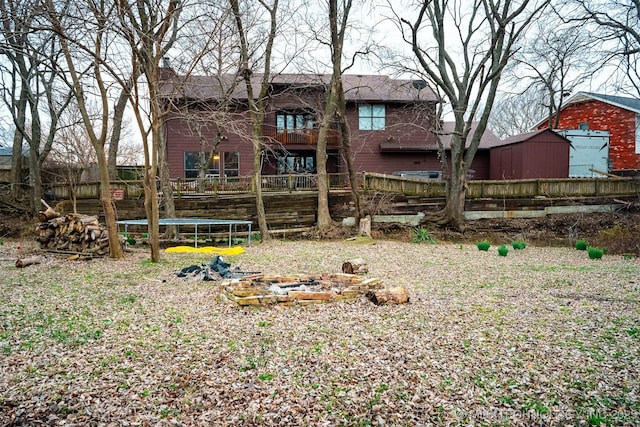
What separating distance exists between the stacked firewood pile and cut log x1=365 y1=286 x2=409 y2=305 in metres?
6.67

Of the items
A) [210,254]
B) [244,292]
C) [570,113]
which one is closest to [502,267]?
[244,292]

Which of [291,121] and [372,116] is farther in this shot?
[291,121]

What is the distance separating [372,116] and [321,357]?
61.5 feet

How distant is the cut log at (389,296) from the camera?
5223 mm

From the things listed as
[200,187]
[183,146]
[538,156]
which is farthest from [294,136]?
[538,156]

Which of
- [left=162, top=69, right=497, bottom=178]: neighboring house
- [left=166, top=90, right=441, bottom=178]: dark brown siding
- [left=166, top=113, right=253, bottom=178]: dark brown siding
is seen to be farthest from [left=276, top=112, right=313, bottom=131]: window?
[left=166, top=113, right=253, bottom=178]: dark brown siding

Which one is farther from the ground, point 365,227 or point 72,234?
point 72,234

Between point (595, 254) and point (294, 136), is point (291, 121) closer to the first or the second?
point (294, 136)

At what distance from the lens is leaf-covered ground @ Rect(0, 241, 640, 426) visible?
2.77 metres

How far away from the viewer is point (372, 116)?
69.1ft

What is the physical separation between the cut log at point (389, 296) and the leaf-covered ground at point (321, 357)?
19 cm

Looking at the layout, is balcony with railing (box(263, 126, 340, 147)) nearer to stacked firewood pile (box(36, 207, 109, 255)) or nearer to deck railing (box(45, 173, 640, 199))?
deck railing (box(45, 173, 640, 199))

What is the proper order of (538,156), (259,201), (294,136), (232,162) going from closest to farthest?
(259,201) < (538,156) < (232,162) < (294,136)

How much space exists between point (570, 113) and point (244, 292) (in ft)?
87.9
